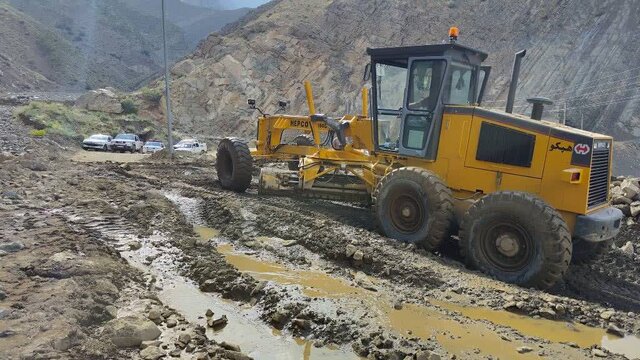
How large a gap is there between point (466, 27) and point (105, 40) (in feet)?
216

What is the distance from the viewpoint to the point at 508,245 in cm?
632

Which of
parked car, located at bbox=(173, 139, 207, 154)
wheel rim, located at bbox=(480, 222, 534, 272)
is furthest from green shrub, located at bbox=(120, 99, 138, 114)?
wheel rim, located at bbox=(480, 222, 534, 272)

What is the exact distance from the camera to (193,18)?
127000mm

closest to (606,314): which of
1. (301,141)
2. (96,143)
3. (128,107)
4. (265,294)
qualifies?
(265,294)

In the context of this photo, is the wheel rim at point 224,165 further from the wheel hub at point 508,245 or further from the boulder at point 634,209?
the boulder at point 634,209

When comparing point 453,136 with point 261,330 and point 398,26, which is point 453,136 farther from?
point 398,26

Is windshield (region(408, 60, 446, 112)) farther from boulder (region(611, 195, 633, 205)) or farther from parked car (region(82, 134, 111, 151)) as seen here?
parked car (region(82, 134, 111, 151))

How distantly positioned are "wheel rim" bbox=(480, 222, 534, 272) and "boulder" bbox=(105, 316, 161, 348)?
414 cm

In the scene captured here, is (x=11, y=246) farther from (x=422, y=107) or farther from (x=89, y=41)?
(x=89, y=41)

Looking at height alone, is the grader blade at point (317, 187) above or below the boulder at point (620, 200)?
below

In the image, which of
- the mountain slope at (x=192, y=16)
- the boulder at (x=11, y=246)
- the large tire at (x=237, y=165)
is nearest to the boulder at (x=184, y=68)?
the large tire at (x=237, y=165)

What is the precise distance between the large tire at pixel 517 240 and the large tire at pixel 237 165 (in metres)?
5.54

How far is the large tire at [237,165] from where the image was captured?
10898mm

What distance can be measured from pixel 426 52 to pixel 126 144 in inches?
805
